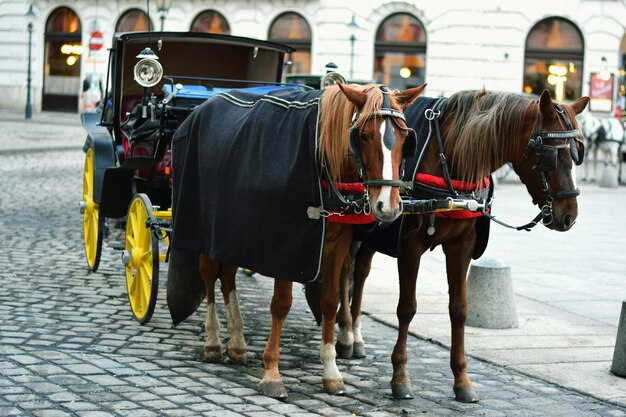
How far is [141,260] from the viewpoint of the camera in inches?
321

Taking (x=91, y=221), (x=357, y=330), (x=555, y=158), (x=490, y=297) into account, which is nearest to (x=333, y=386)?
(x=357, y=330)

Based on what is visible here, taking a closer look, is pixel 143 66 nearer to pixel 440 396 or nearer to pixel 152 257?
pixel 152 257

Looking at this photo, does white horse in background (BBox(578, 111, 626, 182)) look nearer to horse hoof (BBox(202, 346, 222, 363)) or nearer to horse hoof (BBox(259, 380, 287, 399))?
horse hoof (BBox(202, 346, 222, 363))

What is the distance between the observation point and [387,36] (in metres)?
38.5

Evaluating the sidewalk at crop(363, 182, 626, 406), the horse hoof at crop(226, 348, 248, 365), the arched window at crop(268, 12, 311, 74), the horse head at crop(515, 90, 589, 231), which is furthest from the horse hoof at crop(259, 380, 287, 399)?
the arched window at crop(268, 12, 311, 74)

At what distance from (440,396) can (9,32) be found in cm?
3899

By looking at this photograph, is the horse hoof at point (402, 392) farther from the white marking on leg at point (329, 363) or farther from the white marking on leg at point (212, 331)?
the white marking on leg at point (212, 331)

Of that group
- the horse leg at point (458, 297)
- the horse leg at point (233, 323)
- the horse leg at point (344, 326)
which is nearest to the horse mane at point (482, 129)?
the horse leg at point (458, 297)

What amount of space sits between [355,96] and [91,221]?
5.14 meters

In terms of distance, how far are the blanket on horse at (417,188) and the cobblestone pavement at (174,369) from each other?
2.93 ft

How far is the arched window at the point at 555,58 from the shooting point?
37219 millimetres

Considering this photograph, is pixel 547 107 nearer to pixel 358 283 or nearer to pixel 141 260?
pixel 358 283

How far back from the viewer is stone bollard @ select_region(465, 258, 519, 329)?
8.32 metres

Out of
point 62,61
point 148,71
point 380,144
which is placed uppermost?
point 62,61
